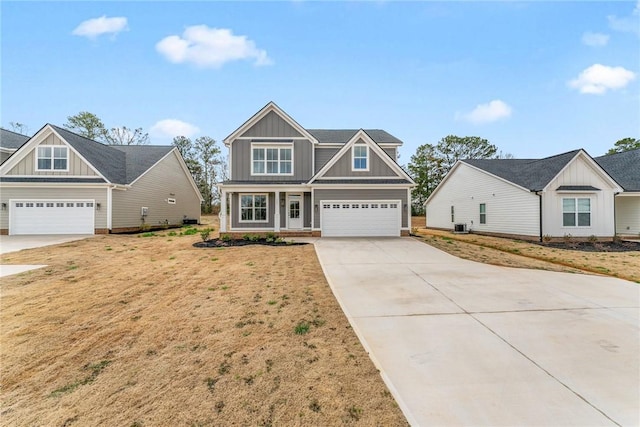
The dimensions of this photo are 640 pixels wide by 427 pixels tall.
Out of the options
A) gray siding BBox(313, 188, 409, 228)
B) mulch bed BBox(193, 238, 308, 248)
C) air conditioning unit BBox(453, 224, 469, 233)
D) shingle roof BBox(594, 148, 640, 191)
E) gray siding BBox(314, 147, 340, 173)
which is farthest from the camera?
air conditioning unit BBox(453, 224, 469, 233)

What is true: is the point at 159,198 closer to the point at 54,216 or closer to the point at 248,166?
the point at 54,216

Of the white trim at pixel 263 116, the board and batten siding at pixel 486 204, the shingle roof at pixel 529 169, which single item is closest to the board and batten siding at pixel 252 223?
the white trim at pixel 263 116

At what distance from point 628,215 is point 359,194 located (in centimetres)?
1812

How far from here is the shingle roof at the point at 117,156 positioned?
57.1ft

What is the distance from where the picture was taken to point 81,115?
1332 inches

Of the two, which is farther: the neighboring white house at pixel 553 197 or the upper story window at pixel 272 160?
the upper story window at pixel 272 160

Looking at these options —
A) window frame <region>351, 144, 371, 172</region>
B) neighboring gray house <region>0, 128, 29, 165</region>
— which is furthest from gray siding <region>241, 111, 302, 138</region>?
neighboring gray house <region>0, 128, 29, 165</region>

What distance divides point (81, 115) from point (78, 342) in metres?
41.6

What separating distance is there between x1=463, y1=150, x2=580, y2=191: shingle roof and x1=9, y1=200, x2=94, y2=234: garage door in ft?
85.1

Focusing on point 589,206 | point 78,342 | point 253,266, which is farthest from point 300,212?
point 589,206

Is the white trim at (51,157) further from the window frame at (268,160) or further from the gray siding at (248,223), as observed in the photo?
the window frame at (268,160)

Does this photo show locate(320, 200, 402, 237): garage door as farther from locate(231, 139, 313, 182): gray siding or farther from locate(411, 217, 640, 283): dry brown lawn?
locate(411, 217, 640, 283): dry brown lawn

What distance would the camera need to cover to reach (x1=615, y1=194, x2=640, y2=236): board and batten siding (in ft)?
58.7

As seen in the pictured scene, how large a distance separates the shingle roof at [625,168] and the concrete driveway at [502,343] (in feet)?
54.7
